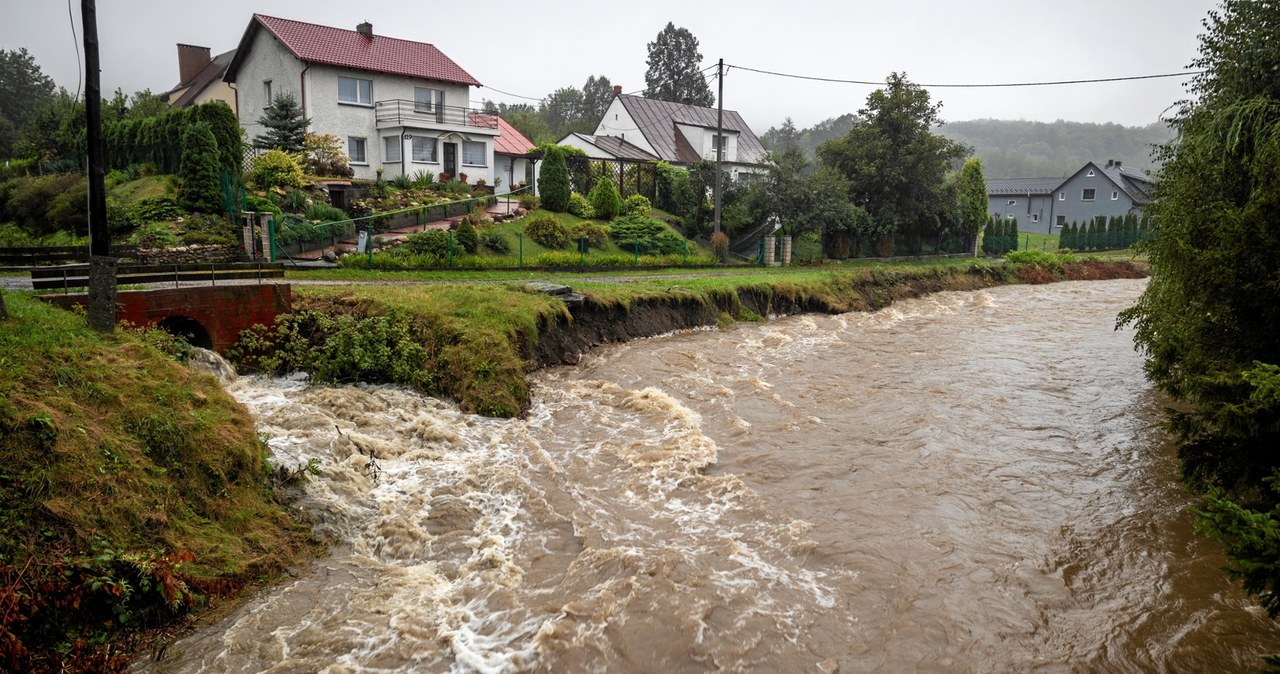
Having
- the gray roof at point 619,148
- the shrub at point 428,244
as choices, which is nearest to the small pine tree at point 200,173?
the shrub at point 428,244

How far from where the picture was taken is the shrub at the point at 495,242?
91.1 feet

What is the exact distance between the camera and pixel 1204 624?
722cm

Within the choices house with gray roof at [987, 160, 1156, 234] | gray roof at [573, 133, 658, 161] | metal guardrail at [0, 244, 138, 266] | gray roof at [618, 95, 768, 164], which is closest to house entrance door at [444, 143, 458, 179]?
gray roof at [573, 133, 658, 161]

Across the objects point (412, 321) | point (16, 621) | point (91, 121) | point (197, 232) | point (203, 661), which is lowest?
point (203, 661)

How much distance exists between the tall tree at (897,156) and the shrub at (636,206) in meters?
10.3

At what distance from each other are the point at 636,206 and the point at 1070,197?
53119 millimetres

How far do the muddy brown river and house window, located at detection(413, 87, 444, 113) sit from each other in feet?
88.6

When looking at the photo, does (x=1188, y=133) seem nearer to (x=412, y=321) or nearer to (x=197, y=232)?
(x=412, y=321)

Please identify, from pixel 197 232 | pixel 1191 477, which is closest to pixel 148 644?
pixel 1191 477

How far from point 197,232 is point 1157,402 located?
25.9 m

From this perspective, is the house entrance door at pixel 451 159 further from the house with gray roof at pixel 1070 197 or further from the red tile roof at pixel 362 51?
the house with gray roof at pixel 1070 197

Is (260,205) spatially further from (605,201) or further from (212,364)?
(605,201)

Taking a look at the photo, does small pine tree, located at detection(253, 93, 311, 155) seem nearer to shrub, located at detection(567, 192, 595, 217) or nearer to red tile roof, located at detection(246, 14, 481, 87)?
red tile roof, located at detection(246, 14, 481, 87)

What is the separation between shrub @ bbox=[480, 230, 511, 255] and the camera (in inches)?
1094
